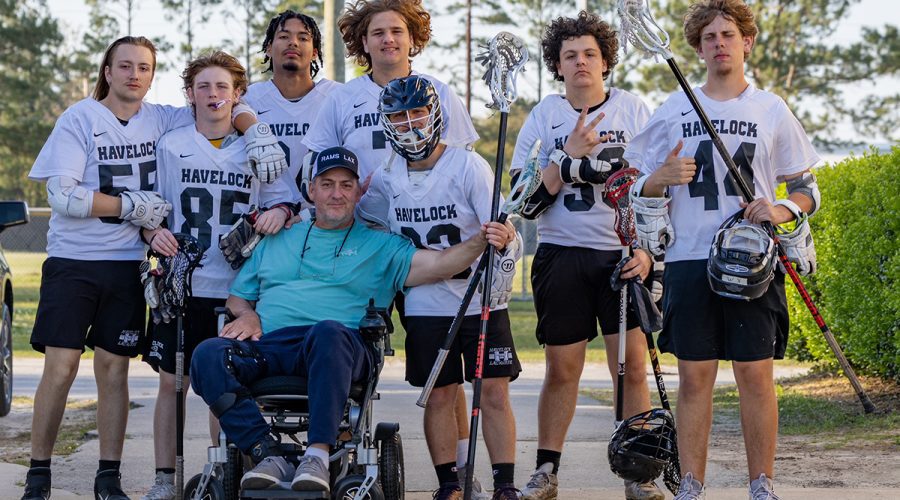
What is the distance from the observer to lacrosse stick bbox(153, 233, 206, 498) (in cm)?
553

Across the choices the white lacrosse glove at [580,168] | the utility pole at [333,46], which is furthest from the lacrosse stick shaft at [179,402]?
the utility pole at [333,46]

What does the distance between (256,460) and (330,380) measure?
17.0 inches

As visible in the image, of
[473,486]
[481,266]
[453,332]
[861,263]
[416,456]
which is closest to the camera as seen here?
[453,332]

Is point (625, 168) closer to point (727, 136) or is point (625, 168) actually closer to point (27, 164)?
point (727, 136)

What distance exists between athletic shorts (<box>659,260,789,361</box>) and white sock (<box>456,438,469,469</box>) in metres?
1.12

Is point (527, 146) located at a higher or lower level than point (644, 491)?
higher

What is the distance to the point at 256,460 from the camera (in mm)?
4859

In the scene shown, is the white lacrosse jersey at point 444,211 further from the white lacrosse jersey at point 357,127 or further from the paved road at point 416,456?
the paved road at point 416,456

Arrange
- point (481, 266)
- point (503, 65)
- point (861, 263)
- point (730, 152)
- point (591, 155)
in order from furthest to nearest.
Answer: point (861, 263), point (591, 155), point (503, 65), point (481, 266), point (730, 152)

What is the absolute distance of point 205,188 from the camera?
5.84m

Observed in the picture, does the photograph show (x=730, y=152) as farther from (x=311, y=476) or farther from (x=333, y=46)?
(x=333, y=46)

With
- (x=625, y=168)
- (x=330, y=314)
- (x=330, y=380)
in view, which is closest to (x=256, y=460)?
(x=330, y=380)

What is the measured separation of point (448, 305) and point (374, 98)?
3.68 ft

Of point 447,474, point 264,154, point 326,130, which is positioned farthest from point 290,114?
point 447,474
